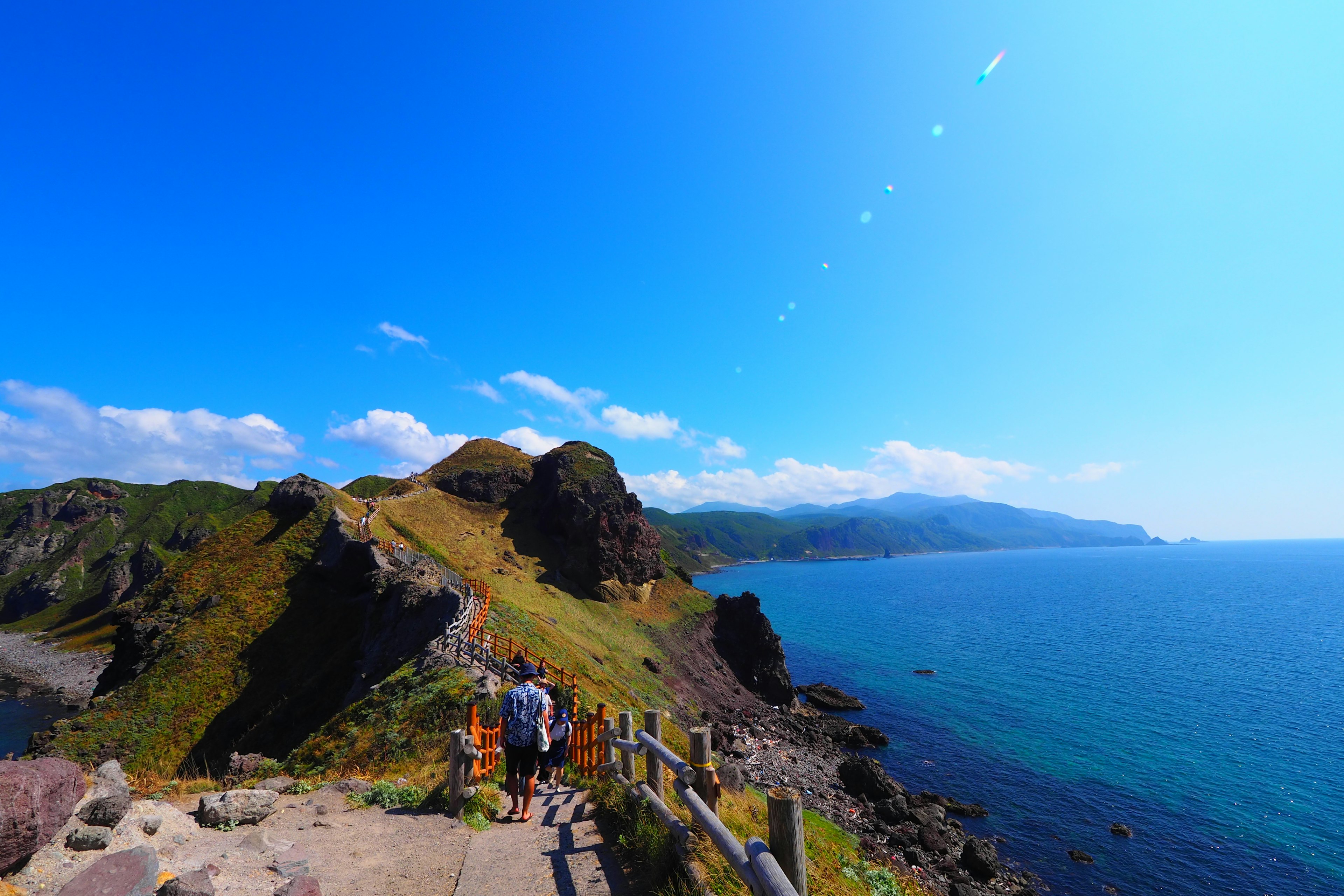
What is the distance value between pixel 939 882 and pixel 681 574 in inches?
2203

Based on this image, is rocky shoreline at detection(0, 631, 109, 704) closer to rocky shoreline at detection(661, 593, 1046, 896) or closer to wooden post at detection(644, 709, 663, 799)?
rocky shoreline at detection(661, 593, 1046, 896)

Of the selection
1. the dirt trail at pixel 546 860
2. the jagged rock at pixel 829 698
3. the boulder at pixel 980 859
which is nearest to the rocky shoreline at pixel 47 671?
the jagged rock at pixel 829 698

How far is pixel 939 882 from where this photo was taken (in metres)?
26.0

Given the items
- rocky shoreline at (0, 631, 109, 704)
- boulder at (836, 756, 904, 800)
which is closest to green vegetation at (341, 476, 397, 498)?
rocky shoreline at (0, 631, 109, 704)

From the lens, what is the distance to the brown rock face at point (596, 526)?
68.1 metres

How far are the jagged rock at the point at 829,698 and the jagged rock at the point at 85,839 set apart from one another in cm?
5939

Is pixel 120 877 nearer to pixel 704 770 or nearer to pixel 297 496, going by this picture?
pixel 704 770

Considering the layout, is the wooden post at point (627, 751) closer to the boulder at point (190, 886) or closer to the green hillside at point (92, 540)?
the boulder at point (190, 886)

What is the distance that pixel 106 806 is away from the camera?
22.7 ft

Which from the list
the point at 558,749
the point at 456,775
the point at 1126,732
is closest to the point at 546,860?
the point at 558,749

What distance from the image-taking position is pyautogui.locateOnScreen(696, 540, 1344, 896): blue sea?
2886cm

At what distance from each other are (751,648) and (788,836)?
206ft

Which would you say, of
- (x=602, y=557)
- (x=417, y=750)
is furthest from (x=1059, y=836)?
(x=602, y=557)

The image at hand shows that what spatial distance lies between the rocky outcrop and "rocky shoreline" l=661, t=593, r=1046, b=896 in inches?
1427
